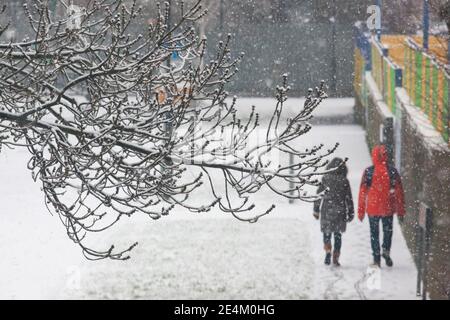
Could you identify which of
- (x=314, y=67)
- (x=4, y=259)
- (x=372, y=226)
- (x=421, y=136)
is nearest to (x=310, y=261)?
(x=372, y=226)

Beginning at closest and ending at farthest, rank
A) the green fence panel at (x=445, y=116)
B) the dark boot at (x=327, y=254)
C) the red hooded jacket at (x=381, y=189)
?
the green fence panel at (x=445, y=116) → the red hooded jacket at (x=381, y=189) → the dark boot at (x=327, y=254)

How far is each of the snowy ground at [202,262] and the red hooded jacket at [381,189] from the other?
71 centimetres

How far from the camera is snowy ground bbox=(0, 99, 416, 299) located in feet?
34.1

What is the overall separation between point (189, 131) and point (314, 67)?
104 ft

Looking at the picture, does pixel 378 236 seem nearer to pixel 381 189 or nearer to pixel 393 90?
pixel 381 189

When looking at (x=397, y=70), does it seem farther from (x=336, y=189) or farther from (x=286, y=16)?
(x=286, y=16)

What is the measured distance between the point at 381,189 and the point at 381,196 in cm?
10

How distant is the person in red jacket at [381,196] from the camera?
1128 centimetres

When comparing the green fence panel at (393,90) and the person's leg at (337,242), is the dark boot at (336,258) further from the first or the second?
the green fence panel at (393,90)

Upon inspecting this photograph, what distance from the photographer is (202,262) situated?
38.6ft

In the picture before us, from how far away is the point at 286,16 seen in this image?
38.0 meters

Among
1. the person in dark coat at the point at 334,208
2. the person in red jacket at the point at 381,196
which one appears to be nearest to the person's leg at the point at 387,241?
the person in red jacket at the point at 381,196

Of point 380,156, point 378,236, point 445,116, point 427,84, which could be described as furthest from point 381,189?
point 427,84

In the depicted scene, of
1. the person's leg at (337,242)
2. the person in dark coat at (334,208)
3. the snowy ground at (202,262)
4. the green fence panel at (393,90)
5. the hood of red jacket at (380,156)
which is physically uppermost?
the green fence panel at (393,90)
